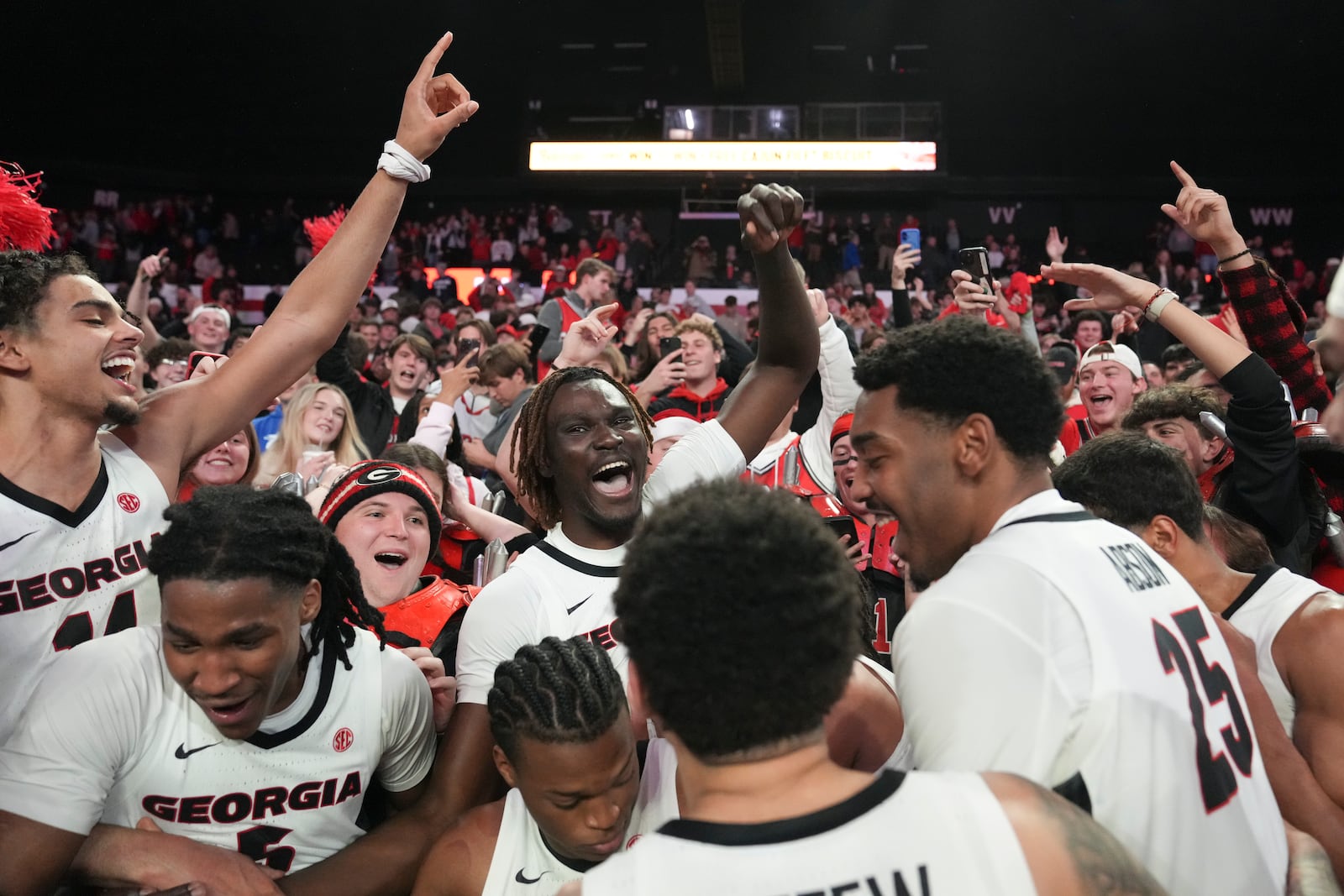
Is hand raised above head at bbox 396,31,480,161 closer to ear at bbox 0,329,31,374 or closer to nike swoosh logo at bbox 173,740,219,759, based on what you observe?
ear at bbox 0,329,31,374

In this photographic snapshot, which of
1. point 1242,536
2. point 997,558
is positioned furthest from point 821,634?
point 1242,536

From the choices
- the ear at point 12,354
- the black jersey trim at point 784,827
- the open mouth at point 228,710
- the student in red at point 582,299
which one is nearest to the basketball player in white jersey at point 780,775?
the black jersey trim at point 784,827

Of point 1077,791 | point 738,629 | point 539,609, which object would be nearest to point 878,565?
point 539,609

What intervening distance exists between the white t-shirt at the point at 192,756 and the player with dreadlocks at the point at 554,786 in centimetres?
29

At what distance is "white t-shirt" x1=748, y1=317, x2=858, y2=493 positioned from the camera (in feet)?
16.3

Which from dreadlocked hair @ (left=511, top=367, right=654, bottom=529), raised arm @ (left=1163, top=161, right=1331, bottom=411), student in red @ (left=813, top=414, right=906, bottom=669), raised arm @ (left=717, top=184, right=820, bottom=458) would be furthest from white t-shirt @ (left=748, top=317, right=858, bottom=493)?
dreadlocked hair @ (left=511, top=367, right=654, bottom=529)

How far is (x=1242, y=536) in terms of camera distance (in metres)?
2.98

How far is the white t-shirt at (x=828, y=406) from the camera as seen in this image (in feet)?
16.3

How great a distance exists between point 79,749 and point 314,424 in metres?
3.25

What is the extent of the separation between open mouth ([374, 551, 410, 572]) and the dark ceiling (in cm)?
1967

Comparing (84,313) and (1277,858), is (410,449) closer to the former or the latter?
(84,313)

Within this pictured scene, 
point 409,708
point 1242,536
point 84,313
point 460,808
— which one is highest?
point 84,313

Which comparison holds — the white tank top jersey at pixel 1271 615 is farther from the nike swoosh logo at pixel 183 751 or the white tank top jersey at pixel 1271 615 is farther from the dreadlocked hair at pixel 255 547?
the nike swoosh logo at pixel 183 751

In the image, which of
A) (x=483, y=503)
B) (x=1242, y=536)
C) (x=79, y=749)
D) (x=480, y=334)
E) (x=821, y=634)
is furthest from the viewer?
(x=480, y=334)
